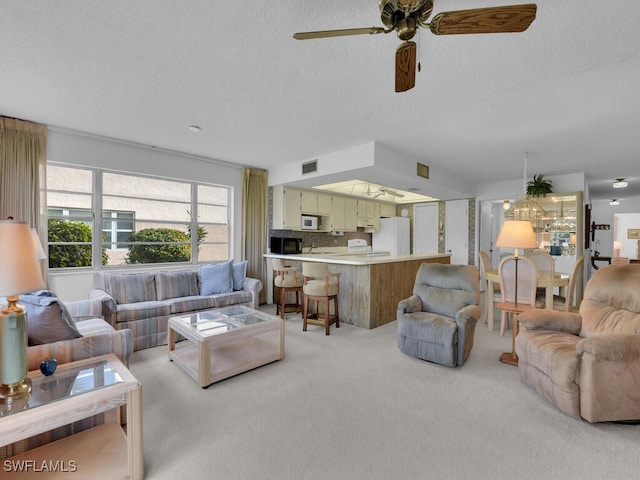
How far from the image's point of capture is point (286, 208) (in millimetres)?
5547

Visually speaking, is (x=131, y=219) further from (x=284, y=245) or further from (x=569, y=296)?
(x=569, y=296)

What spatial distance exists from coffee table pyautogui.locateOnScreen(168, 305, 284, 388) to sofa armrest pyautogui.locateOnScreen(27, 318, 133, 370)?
582mm

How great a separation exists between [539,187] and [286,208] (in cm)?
495

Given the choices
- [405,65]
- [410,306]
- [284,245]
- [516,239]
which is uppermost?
[405,65]

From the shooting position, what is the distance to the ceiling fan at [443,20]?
1.29 m

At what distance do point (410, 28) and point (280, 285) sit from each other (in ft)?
11.6

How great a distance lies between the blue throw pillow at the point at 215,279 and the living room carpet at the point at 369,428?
143cm

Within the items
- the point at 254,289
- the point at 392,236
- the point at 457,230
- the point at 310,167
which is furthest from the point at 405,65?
the point at 457,230

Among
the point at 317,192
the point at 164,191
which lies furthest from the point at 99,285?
the point at 317,192

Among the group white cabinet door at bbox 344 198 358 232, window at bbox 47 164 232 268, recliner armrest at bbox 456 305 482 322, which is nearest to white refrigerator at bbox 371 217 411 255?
white cabinet door at bbox 344 198 358 232

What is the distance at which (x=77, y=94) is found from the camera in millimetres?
2719

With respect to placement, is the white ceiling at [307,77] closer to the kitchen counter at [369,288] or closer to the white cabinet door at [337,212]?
the kitchen counter at [369,288]

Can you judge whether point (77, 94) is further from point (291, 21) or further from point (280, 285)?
point (280, 285)

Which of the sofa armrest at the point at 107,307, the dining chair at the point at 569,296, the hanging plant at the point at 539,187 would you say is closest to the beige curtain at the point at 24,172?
the sofa armrest at the point at 107,307
